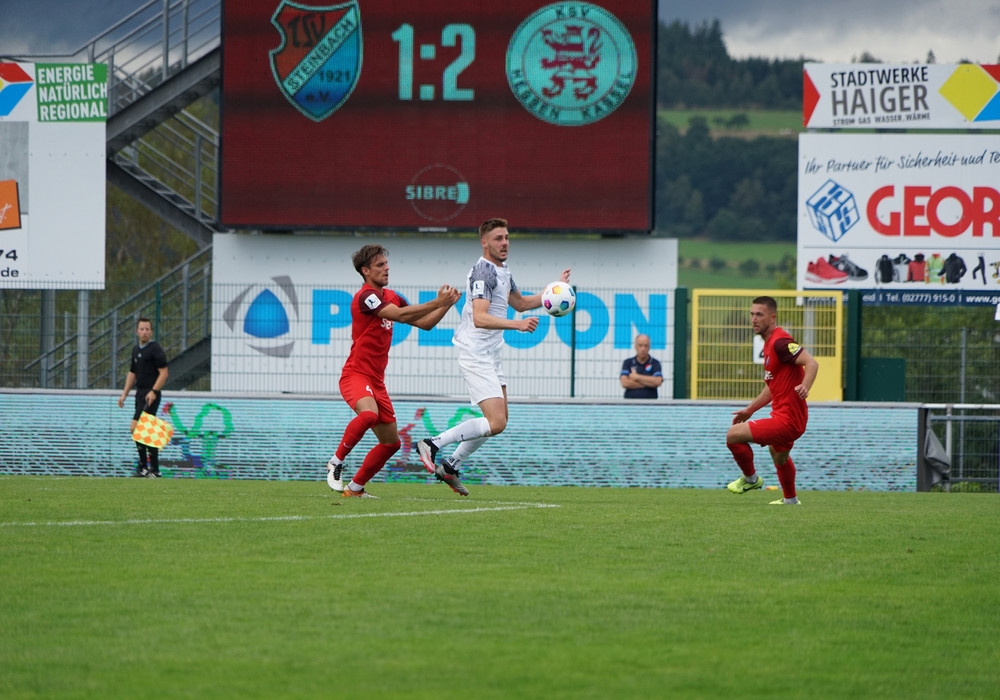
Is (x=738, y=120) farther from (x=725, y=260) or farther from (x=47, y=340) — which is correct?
(x=47, y=340)

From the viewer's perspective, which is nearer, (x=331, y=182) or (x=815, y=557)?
(x=815, y=557)

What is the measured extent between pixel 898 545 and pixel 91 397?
12.0 meters

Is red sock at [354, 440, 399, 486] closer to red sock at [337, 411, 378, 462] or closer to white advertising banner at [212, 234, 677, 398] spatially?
red sock at [337, 411, 378, 462]

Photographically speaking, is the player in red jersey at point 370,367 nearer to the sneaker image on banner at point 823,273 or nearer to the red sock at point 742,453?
the red sock at point 742,453

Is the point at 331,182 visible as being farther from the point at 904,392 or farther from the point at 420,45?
the point at 904,392

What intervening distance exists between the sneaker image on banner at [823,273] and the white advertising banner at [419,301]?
2416 millimetres

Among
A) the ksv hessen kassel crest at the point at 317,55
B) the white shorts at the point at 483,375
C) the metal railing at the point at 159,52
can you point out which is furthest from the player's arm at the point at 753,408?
the metal railing at the point at 159,52

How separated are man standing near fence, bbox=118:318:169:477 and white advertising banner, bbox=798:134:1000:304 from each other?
1026 cm

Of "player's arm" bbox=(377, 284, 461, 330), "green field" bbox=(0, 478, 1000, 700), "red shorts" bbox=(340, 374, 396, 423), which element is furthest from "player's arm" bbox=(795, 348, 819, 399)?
"red shorts" bbox=(340, 374, 396, 423)

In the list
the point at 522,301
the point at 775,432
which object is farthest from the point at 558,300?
the point at 775,432

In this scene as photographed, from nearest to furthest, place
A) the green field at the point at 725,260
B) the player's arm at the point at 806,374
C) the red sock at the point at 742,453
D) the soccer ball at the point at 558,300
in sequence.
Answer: the player's arm at the point at 806,374, the soccer ball at the point at 558,300, the red sock at the point at 742,453, the green field at the point at 725,260

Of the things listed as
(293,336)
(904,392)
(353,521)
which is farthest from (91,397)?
(904,392)

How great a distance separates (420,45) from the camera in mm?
21797

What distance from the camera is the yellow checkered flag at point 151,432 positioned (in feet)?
53.1
